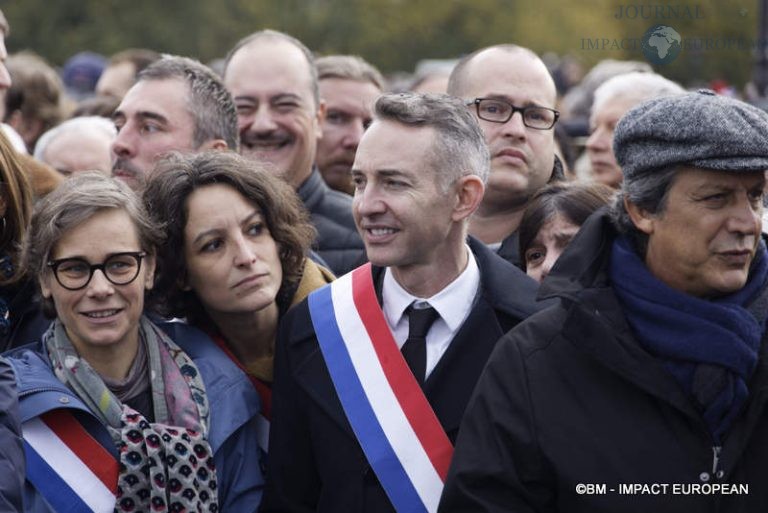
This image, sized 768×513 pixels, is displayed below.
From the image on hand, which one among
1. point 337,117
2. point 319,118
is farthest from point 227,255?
point 337,117

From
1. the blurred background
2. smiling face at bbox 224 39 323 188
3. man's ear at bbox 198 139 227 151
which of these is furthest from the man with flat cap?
the blurred background

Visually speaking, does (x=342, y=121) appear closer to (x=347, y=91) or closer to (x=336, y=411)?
(x=347, y=91)

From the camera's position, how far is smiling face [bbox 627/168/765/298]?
3.83 metres

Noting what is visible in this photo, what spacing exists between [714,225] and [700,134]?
0.86 ft

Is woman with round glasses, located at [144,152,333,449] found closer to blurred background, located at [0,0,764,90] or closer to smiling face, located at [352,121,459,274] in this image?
smiling face, located at [352,121,459,274]

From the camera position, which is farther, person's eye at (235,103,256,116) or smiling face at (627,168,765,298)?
person's eye at (235,103,256,116)

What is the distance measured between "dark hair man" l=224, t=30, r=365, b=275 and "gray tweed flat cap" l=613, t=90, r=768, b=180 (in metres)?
2.67

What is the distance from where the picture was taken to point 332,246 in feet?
20.4

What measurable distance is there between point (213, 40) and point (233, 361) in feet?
106

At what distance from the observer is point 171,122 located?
6129mm

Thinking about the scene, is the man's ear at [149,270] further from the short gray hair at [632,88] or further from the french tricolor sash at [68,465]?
the short gray hair at [632,88]

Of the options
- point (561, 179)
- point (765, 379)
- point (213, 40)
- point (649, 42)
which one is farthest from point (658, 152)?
point (213, 40)

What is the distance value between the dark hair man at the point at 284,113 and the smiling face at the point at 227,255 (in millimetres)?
1426

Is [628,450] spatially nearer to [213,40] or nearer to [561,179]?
[561,179]
